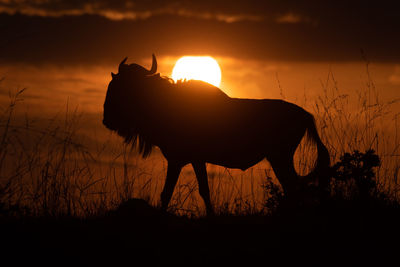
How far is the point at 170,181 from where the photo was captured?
18.4ft

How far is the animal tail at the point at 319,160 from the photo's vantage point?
5.15m

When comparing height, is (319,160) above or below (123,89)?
below

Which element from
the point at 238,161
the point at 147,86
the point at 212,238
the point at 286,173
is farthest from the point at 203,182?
the point at 212,238

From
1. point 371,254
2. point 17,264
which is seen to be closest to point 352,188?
point 371,254

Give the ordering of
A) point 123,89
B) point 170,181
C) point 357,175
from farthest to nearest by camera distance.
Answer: point 123,89
point 170,181
point 357,175

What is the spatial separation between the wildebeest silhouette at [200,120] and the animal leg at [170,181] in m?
0.05

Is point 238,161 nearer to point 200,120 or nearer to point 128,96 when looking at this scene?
point 200,120

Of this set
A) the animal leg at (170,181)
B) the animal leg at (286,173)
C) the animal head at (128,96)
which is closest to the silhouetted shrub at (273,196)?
the animal leg at (286,173)

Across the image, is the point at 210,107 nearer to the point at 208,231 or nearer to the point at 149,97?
the point at 149,97

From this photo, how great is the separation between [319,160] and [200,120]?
5.28 ft

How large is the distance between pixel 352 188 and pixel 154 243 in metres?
2.51

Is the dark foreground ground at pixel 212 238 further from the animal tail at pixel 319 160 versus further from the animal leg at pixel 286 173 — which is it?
the animal leg at pixel 286 173

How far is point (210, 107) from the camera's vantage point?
5.98m

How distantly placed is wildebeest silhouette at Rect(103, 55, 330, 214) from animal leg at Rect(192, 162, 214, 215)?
0.7 inches
